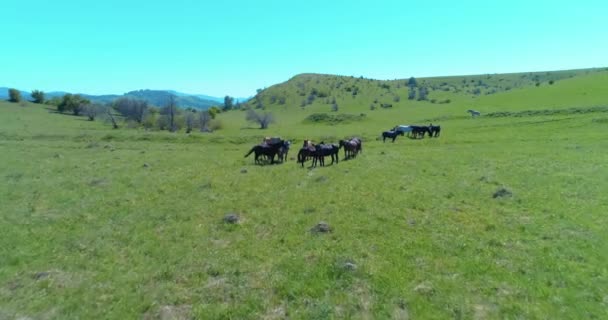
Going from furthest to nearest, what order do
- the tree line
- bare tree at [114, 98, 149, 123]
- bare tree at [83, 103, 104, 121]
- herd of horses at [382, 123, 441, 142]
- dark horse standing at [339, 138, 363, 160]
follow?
bare tree at [83, 103, 104, 121] < bare tree at [114, 98, 149, 123] < the tree line < herd of horses at [382, 123, 441, 142] < dark horse standing at [339, 138, 363, 160]

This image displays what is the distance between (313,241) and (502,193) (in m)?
8.84

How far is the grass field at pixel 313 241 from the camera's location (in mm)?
7906

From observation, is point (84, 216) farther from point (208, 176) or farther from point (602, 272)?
point (602, 272)

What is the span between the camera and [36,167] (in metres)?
24.8

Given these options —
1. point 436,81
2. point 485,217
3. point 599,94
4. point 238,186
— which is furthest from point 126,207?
point 436,81

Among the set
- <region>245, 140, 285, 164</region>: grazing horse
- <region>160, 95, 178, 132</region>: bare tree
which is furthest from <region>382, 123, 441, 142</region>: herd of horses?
<region>160, 95, 178, 132</region>: bare tree

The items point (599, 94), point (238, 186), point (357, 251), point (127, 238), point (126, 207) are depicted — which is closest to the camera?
point (357, 251)

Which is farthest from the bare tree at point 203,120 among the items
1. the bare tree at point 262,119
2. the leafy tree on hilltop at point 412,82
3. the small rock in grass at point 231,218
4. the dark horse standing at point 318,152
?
the leafy tree on hilltop at point 412,82

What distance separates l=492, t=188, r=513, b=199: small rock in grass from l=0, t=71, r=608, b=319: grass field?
13.2 inches

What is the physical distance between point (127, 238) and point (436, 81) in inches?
6011

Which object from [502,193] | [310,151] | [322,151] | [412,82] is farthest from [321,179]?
[412,82]

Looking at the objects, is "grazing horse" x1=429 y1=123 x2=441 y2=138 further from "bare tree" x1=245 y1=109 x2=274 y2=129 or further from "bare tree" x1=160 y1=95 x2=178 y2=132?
"bare tree" x1=160 y1=95 x2=178 y2=132

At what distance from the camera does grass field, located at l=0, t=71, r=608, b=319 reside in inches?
311

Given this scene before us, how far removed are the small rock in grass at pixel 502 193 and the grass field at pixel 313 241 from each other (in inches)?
13.2
